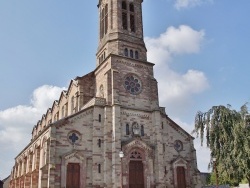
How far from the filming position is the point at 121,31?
134 feet

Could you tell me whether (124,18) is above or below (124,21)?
above

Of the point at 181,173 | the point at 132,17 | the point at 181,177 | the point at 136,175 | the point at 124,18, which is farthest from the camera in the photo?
the point at 132,17

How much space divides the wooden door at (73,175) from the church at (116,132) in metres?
0.10

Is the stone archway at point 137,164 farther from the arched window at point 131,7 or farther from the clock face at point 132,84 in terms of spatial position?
the arched window at point 131,7

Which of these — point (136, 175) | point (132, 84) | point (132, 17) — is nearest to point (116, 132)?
point (136, 175)

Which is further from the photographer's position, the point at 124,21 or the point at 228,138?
the point at 124,21

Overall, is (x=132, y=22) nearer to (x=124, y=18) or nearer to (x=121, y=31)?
(x=124, y=18)

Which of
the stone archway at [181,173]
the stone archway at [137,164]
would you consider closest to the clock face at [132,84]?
the stone archway at [137,164]

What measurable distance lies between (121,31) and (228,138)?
20598 mm

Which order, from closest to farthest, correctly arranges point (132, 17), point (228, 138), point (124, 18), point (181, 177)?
point (228, 138)
point (181, 177)
point (124, 18)
point (132, 17)

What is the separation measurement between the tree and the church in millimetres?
7510

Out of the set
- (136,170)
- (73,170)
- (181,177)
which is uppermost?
(73,170)

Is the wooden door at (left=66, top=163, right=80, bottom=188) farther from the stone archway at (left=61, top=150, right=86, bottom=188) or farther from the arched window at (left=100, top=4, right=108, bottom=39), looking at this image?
the arched window at (left=100, top=4, right=108, bottom=39)

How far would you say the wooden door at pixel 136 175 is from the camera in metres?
34.0
